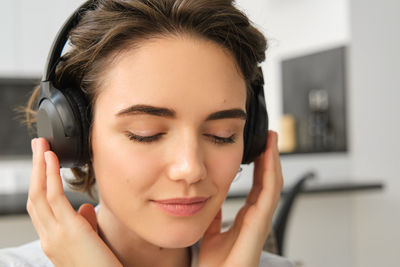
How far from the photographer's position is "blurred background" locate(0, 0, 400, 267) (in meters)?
2.80

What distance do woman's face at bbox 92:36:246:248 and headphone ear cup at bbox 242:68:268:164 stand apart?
121 millimetres

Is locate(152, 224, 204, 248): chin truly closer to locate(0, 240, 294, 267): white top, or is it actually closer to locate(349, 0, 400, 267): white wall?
locate(0, 240, 294, 267): white top

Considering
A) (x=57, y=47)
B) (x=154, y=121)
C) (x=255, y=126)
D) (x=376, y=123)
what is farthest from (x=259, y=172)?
(x=376, y=123)

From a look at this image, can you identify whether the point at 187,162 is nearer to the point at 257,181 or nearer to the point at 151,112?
the point at 151,112

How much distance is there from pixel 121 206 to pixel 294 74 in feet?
10.5

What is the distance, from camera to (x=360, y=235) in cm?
298

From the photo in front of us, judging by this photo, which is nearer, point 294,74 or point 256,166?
point 256,166

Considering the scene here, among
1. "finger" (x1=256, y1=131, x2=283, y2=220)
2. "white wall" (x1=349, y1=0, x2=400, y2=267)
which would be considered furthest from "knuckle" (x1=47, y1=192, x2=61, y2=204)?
"white wall" (x1=349, y1=0, x2=400, y2=267)

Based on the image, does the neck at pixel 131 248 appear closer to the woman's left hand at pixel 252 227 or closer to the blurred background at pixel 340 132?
the woman's left hand at pixel 252 227

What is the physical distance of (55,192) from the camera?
2.56 ft

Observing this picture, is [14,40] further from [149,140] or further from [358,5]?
A: [149,140]

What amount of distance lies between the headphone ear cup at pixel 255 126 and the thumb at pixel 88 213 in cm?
32

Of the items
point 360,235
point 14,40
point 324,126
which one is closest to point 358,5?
point 324,126

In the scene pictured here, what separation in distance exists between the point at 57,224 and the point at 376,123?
2.54 m
